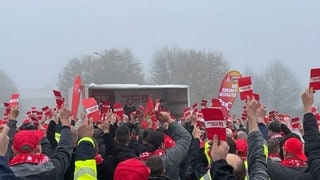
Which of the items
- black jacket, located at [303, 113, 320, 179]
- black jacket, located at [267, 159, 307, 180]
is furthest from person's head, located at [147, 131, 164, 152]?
black jacket, located at [303, 113, 320, 179]

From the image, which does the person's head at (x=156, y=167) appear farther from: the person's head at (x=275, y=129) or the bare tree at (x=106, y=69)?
the bare tree at (x=106, y=69)

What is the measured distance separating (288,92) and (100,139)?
54.3m

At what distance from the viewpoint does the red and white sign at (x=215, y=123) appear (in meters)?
3.67

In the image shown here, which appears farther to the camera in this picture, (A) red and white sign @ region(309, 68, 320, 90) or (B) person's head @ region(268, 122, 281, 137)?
(B) person's head @ region(268, 122, 281, 137)

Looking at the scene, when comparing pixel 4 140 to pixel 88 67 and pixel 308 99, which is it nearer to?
pixel 308 99

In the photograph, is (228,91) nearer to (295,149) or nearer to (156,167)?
(295,149)

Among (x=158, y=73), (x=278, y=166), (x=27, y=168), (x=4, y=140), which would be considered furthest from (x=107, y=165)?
(x=158, y=73)

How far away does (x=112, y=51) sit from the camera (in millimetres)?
59406

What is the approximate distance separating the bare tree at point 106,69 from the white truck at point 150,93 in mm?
36573

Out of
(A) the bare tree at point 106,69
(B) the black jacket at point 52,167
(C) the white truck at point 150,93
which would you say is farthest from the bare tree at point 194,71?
(B) the black jacket at point 52,167

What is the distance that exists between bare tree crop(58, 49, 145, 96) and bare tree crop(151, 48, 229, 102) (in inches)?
136

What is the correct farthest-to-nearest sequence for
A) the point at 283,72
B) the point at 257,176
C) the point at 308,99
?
the point at 283,72 < the point at 308,99 < the point at 257,176

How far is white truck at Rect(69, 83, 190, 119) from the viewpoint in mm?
18234

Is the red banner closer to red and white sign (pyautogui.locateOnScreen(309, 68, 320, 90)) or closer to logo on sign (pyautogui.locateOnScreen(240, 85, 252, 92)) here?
logo on sign (pyautogui.locateOnScreen(240, 85, 252, 92))
